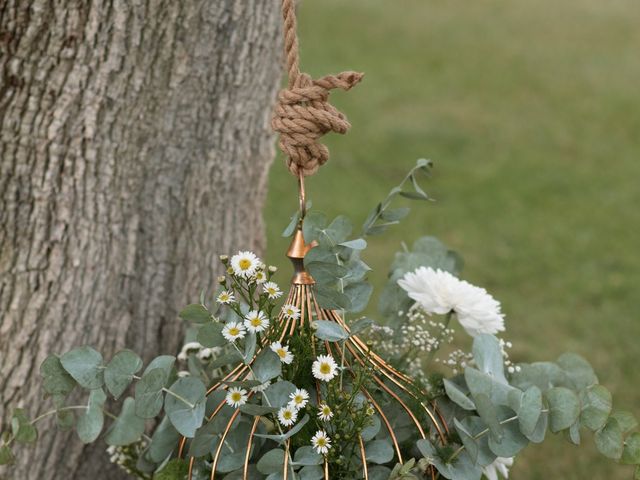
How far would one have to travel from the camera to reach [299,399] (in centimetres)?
130

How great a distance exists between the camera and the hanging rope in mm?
1363

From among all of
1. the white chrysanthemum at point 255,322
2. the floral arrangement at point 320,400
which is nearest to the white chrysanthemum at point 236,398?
the floral arrangement at point 320,400

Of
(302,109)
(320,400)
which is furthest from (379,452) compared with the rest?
(302,109)

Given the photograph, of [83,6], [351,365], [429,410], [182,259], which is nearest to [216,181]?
[182,259]

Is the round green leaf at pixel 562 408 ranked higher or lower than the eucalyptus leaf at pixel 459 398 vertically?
higher

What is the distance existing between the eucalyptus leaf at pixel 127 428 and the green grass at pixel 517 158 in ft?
5.13

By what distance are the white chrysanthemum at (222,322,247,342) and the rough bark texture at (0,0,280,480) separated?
628 millimetres

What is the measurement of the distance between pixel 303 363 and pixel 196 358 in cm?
41

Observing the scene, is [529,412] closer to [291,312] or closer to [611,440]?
[611,440]

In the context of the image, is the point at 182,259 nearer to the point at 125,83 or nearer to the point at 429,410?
the point at 125,83

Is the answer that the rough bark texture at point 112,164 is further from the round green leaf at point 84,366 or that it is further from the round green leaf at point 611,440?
the round green leaf at point 611,440

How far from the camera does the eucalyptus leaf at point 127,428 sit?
152 cm

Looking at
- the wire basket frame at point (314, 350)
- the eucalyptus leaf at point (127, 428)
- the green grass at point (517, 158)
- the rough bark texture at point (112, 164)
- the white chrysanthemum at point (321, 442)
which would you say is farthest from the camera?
the green grass at point (517, 158)

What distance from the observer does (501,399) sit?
1.44 meters
